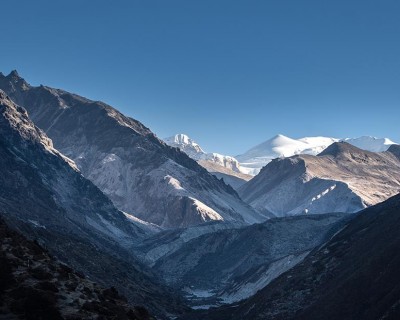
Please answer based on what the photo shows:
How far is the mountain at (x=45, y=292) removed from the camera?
139 ft

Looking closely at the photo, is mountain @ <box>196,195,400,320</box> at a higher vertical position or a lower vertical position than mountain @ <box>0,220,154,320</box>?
lower

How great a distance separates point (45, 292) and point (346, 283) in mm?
71574

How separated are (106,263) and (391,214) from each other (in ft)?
251

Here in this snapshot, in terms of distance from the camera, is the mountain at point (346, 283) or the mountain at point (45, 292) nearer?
the mountain at point (45, 292)

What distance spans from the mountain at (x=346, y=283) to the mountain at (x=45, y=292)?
149ft

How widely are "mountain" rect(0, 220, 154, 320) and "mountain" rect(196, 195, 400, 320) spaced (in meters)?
45.3

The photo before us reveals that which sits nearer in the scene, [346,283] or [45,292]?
[45,292]

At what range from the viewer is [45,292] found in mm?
45219

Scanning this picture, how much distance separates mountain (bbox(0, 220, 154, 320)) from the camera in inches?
1672

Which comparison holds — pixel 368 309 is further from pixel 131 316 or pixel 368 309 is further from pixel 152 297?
pixel 152 297

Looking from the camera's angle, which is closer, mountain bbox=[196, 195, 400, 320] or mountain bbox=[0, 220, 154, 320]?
mountain bbox=[0, 220, 154, 320]

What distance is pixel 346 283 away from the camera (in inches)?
4230

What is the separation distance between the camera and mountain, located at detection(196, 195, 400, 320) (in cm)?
9431

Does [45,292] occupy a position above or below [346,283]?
above
